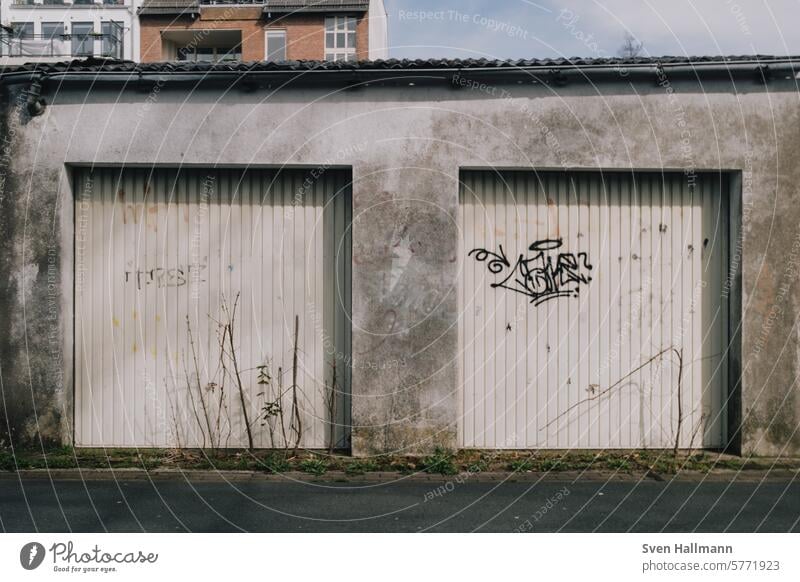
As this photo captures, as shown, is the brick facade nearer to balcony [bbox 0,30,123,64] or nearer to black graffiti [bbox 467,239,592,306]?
balcony [bbox 0,30,123,64]

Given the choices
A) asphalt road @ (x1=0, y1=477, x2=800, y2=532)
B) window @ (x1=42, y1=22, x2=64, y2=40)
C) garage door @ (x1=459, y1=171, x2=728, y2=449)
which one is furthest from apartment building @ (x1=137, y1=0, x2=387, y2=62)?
asphalt road @ (x1=0, y1=477, x2=800, y2=532)

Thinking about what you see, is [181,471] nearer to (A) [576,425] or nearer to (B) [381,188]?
(B) [381,188]

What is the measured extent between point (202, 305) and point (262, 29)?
132 ft

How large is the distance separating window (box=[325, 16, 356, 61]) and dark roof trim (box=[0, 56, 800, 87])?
122ft

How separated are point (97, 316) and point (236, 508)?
333 cm

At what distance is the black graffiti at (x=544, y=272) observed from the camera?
8.98 meters

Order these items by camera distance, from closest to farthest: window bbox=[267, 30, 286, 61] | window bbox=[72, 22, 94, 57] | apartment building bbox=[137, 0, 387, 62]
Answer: apartment building bbox=[137, 0, 387, 62] → window bbox=[72, 22, 94, 57] → window bbox=[267, 30, 286, 61]

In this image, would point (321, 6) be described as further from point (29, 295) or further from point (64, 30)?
point (29, 295)

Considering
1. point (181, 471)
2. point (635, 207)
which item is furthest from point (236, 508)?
point (635, 207)

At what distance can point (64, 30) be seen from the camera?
165 feet

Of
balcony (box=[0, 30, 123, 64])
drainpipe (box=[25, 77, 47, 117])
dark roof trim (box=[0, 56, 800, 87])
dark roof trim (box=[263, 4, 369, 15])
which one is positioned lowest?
drainpipe (box=[25, 77, 47, 117])

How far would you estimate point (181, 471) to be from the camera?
8266 millimetres

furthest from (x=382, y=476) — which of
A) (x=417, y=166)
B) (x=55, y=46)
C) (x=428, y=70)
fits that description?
(x=55, y=46)

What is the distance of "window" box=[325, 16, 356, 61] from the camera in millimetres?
44688
